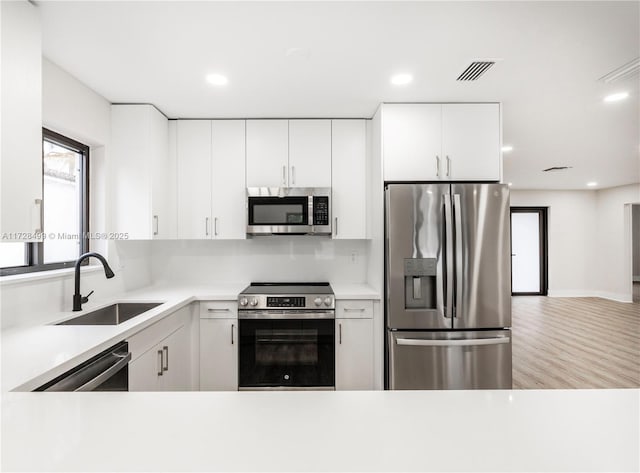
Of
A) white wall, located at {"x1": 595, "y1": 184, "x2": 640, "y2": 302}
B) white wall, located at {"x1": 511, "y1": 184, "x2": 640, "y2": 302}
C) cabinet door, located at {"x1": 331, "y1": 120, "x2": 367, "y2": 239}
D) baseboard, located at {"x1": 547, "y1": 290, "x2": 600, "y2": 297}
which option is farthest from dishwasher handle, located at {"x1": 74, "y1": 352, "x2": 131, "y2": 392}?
white wall, located at {"x1": 595, "y1": 184, "x2": 640, "y2": 302}

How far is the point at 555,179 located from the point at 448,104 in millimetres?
4892

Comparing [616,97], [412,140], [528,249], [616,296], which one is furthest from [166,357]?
[616,296]

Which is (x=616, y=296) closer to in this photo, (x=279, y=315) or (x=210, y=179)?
(x=279, y=315)

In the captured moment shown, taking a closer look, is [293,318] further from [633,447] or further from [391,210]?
[633,447]

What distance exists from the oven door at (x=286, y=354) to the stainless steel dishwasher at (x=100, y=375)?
3.25 ft

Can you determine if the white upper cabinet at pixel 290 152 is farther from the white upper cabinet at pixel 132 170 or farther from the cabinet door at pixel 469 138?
the cabinet door at pixel 469 138

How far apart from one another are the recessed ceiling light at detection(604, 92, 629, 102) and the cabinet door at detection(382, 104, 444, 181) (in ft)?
4.24

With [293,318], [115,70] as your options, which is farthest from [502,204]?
[115,70]

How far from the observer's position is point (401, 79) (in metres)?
2.21

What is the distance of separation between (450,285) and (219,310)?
1801 mm

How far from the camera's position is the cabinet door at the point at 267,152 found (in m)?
2.98

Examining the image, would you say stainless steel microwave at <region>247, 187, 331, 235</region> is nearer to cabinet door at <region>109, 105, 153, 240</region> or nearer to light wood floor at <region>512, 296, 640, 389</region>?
cabinet door at <region>109, 105, 153, 240</region>

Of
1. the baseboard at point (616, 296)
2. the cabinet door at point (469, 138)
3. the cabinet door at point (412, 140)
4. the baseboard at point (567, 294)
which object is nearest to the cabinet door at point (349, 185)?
the cabinet door at point (412, 140)

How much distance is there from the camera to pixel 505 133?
3430 millimetres
